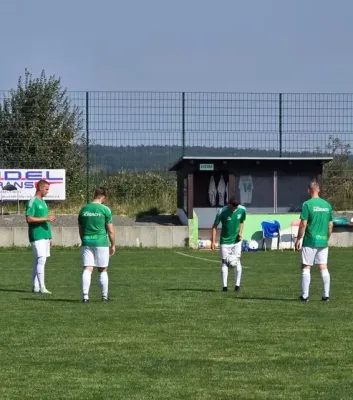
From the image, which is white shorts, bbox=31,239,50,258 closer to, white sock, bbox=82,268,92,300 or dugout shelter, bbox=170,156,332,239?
white sock, bbox=82,268,92,300

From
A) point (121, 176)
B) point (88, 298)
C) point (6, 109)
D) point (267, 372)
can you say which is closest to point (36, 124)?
point (6, 109)

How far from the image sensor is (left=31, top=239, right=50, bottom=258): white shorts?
19.1 meters

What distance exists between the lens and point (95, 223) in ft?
56.0

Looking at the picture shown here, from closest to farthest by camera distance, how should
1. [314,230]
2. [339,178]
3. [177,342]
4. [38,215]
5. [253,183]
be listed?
[177,342]
[314,230]
[38,215]
[253,183]
[339,178]

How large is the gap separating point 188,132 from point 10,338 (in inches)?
1094

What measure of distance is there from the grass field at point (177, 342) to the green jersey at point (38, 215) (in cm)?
104

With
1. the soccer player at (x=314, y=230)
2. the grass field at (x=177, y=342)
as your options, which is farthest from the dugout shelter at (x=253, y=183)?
the soccer player at (x=314, y=230)

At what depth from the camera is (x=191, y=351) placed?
11.7 meters

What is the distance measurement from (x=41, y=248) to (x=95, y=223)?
2435 millimetres

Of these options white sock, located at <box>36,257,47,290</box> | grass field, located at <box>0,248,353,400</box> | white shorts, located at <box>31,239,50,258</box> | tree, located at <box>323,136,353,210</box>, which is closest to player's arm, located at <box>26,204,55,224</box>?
white shorts, located at <box>31,239,50,258</box>

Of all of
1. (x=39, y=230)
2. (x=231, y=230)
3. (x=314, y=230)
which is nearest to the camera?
(x=314, y=230)

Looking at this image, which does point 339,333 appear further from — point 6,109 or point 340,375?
point 6,109

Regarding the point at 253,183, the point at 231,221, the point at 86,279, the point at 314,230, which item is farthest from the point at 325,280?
the point at 253,183

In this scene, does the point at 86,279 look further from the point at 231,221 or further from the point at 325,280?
the point at 325,280
